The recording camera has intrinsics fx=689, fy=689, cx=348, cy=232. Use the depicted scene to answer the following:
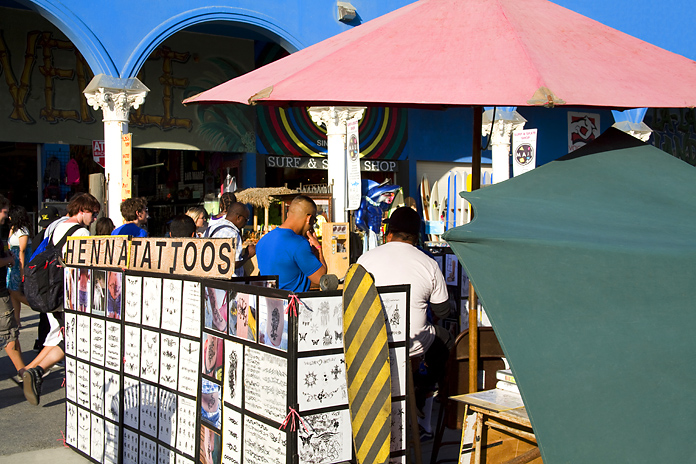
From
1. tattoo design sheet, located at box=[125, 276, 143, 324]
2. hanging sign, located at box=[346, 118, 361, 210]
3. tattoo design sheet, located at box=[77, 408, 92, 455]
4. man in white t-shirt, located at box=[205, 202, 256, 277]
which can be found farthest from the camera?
hanging sign, located at box=[346, 118, 361, 210]

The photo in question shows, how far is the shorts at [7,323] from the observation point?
21.2 feet

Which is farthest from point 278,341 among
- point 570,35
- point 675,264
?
point 570,35

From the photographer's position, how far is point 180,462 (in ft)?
13.6

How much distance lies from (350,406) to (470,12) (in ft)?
7.09

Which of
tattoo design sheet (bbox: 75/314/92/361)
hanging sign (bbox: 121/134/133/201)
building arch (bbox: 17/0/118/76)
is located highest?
building arch (bbox: 17/0/118/76)

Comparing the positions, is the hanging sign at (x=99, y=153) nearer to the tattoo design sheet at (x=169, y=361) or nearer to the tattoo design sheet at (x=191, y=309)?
the tattoo design sheet at (x=169, y=361)

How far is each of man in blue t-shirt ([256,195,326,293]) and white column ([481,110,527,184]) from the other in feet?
40.3

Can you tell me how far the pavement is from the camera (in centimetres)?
504

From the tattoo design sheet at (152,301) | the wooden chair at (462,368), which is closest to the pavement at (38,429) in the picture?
the wooden chair at (462,368)

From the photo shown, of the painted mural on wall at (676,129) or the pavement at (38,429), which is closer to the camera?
the pavement at (38,429)

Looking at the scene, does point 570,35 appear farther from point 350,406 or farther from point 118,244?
point 118,244

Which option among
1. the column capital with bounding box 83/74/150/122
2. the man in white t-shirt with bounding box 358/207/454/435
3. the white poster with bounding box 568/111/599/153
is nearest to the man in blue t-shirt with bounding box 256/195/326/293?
the man in white t-shirt with bounding box 358/207/454/435

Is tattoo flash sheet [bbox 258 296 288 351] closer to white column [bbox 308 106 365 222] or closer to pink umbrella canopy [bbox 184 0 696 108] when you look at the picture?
pink umbrella canopy [bbox 184 0 696 108]

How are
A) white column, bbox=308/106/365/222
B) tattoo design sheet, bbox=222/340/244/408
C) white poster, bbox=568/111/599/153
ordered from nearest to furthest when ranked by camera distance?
1. tattoo design sheet, bbox=222/340/244/408
2. white column, bbox=308/106/365/222
3. white poster, bbox=568/111/599/153
